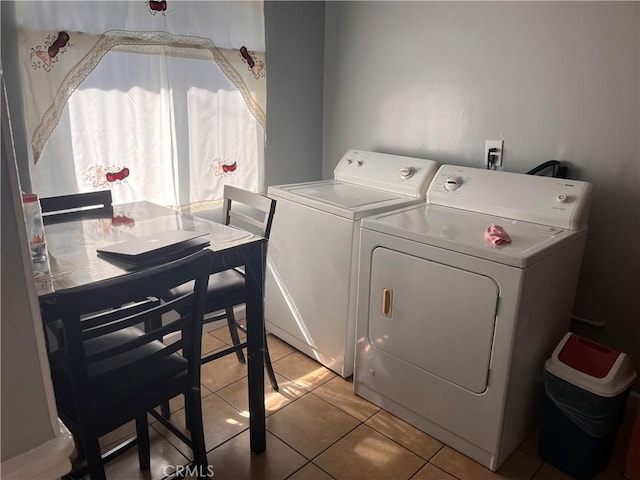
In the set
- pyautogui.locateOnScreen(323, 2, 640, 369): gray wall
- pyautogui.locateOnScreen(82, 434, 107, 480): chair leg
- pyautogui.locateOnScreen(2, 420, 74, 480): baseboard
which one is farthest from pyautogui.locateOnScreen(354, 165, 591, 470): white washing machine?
pyautogui.locateOnScreen(2, 420, 74, 480): baseboard

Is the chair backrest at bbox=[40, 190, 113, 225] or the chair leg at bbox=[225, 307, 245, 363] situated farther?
the chair leg at bbox=[225, 307, 245, 363]

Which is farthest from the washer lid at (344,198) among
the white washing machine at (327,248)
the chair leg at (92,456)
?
the chair leg at (92,456)

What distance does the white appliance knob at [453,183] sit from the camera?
224 centimetres

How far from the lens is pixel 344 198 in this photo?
235cm

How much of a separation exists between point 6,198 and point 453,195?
1.93 meters

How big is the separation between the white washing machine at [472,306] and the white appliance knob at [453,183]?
56 mm

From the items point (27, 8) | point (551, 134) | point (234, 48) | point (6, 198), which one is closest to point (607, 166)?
point (551, 134)

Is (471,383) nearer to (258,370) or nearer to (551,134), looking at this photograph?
(258,370)

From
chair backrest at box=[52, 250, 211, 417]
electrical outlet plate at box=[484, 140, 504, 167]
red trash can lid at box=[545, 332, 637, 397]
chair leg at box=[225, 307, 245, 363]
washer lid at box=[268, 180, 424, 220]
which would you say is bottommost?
chair leg at box=[225, 307, 245, 363]

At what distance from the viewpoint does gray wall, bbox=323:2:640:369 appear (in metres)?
1.97

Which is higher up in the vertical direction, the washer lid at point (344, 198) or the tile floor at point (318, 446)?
the washer lid at point (344, 198)

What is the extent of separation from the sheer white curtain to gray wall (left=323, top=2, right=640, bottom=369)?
0.76 meters

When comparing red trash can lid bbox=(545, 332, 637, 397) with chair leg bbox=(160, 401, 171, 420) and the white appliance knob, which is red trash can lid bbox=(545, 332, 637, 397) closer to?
the white appliance knob

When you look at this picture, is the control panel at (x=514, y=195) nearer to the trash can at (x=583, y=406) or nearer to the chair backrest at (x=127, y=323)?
the trash can at (x=583, y=406)
